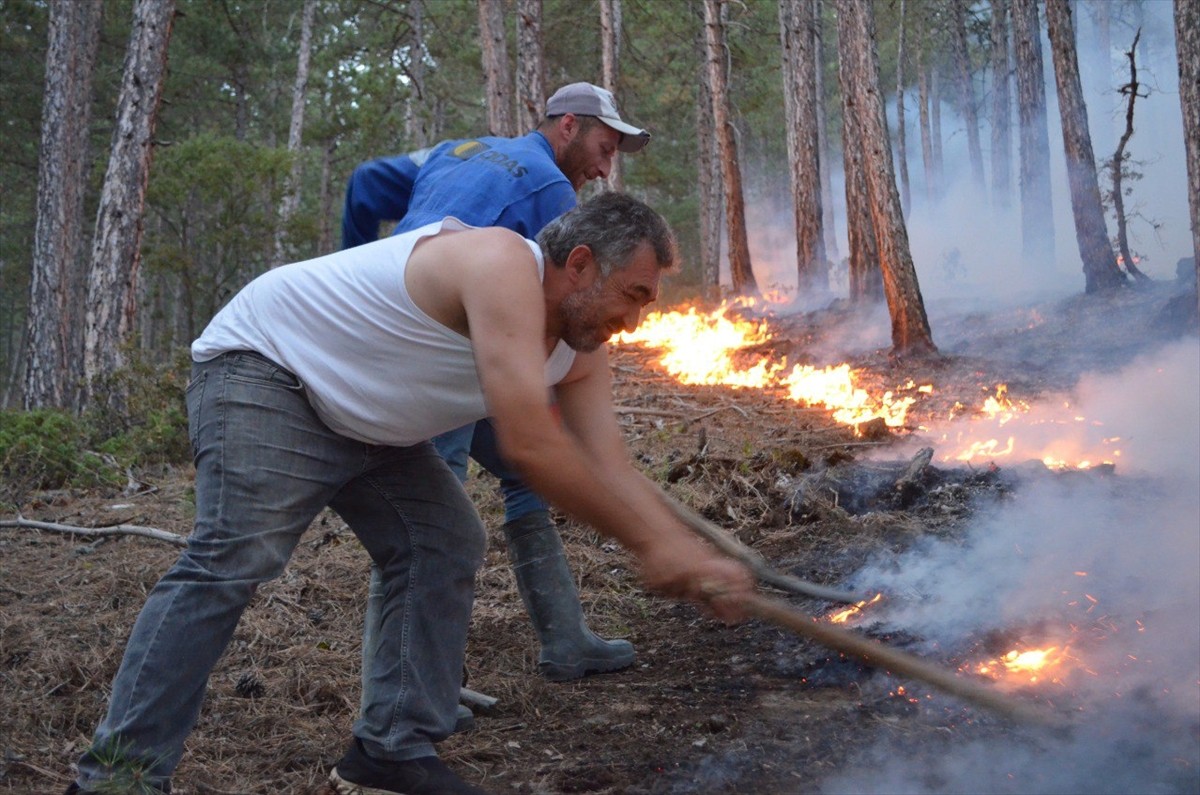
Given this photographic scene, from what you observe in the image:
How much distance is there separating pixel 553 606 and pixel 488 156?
1.68m

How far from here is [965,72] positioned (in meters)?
30.2

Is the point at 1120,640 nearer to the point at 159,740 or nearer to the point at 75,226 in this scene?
the point at 159,740

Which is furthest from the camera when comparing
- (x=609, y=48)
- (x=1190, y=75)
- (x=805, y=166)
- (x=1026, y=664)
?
(x=609, y=48)

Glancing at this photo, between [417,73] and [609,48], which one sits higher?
[417,73]

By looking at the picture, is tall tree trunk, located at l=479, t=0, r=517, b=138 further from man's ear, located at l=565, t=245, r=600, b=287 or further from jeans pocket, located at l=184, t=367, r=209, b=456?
man's ear, located at l=565, t=245, r=600, b=287

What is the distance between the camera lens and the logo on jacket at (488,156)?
3.62 metres

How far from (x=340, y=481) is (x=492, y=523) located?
342 centimetres

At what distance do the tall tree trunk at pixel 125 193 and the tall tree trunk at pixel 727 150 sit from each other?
9412 millimetres

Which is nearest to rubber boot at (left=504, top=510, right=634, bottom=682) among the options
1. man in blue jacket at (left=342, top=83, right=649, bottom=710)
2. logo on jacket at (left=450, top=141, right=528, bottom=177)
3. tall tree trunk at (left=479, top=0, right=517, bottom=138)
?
man in blue jacket at (left=342, top=83, right=649, bottom=710)

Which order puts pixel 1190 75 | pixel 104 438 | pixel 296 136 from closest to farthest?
pixel 1190 75 → pixel 104 438 → pixel 296 136

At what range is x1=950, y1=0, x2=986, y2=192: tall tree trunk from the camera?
2630 centimetres

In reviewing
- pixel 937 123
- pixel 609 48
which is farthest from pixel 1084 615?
pixel 937 123

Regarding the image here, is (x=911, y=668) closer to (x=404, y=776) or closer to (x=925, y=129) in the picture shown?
(x=404, y=776)

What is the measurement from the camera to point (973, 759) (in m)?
→ 3.02
